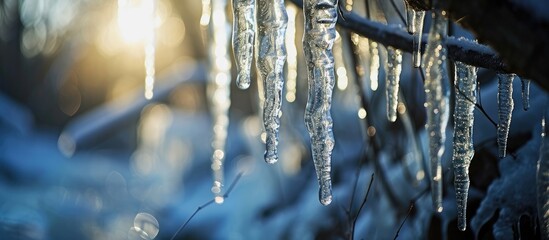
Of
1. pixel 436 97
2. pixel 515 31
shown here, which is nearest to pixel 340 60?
pixel 436 97

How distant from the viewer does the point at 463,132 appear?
2148 millimetres

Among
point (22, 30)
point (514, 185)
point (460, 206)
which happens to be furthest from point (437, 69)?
point (22, 30)

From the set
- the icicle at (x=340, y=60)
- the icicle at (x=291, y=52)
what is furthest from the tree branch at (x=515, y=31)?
the icicle at (x=340, y=60)

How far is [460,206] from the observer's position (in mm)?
2102

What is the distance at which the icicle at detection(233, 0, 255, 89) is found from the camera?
1983mm

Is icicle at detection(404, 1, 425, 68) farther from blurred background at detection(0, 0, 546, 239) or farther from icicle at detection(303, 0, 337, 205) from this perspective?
blurred background at detection(0, 0, 546, 239)

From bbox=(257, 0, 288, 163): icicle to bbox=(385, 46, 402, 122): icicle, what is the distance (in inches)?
23.2

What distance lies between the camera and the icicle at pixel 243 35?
1.98 m

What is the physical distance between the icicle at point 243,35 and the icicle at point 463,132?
26.2 inches

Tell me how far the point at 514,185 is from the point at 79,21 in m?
15.6

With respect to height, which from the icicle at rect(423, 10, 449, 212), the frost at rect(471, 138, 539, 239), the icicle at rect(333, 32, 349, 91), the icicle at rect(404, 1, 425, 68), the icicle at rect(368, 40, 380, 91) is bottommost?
the frost at rect(471, 138, 539, 239)

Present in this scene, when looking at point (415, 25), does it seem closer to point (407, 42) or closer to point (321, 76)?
point (407, 42)

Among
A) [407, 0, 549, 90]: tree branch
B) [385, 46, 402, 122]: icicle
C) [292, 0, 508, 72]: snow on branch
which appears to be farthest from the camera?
[385, 46, 402, 122]: icicle

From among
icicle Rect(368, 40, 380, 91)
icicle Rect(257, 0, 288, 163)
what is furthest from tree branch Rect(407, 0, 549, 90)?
icicle Rect(368, 40, 380, 91)
